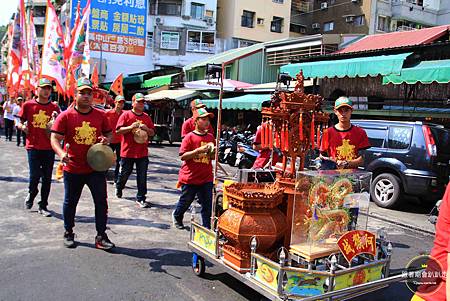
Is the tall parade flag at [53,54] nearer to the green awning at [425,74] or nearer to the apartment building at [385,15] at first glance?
the green awning at [425,74]

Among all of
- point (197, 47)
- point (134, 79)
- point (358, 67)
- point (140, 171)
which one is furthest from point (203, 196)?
point (197, 47)

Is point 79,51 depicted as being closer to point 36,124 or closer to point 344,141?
point 36,124

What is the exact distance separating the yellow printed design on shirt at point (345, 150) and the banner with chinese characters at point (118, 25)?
23.9 meters

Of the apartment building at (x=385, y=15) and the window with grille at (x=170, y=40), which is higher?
the apartment building at (x=385, y=15)

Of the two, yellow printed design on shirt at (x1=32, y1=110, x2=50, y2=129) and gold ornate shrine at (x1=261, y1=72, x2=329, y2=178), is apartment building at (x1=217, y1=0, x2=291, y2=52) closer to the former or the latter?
yellow printed design on shirt at (x1=32, y1=110, x2=50, y2=129)

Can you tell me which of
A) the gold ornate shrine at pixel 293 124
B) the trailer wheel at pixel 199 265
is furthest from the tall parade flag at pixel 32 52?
the gold ornate shrine at pixel 293 124

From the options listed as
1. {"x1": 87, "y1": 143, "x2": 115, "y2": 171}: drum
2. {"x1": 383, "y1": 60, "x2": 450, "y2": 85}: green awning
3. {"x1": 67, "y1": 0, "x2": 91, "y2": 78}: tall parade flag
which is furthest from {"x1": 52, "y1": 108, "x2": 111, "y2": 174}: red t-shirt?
{"x1": 383, "y1": 60, "x2": 450, "y2": 85}: green awning

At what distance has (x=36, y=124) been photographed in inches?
247

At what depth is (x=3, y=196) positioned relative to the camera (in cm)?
736

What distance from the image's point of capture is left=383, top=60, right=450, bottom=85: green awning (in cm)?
901

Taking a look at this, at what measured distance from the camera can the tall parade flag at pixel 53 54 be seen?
9961 millimetres

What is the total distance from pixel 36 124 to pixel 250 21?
31.7 metres

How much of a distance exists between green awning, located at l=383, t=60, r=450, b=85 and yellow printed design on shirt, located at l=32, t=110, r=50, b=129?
26.6ft

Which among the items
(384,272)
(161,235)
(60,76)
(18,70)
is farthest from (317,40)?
(384,272)
